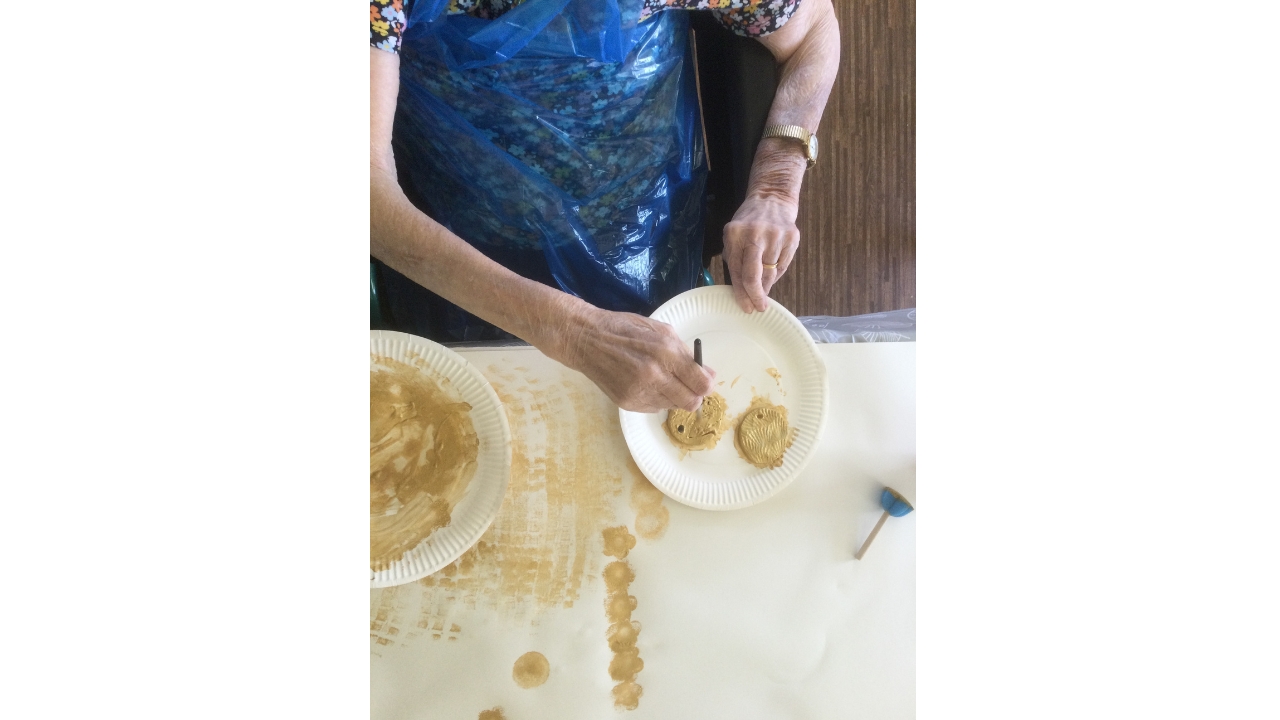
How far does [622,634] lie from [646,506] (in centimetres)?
14

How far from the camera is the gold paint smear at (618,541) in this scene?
25.2 inches

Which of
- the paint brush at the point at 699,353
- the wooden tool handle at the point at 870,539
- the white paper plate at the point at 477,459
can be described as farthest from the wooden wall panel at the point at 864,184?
the white paper plate at the point at 477,459

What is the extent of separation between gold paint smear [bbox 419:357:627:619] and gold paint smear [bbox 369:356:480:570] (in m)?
0.07

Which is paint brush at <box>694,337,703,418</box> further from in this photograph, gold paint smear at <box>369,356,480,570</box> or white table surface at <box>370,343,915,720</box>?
gold paint smear at <box>369,356,480,570</box>

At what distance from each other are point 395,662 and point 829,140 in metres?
0.76

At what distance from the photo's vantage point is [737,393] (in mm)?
641

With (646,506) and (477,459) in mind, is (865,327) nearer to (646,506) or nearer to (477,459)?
(646,506)

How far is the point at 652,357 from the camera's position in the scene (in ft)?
1.88

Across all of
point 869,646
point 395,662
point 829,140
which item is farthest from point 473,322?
point 869,646

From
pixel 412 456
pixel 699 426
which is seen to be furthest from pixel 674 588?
pixel 412 456

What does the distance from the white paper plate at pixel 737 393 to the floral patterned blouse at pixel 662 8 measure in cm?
31
